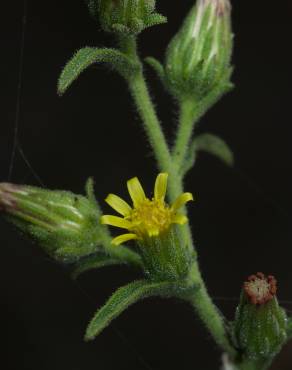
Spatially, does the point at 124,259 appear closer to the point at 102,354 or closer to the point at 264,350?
the point at 264,350

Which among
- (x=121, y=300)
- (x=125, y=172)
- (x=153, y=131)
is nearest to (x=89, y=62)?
(x=153, y=131)

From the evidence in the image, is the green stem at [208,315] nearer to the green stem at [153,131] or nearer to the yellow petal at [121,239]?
the green stem at [153,131]

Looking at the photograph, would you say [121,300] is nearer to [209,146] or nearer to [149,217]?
[149,217]

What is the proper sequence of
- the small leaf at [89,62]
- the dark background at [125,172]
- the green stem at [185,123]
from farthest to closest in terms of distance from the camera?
the dark background at [125,172] < the green stem at [185,123] < the small leaf at [89,62]

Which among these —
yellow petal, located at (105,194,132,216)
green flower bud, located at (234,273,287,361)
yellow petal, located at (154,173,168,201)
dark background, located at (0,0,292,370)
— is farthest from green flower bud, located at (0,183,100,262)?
dark background, located at (0,0,292,370)

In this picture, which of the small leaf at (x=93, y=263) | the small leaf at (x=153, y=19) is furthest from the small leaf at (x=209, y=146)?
the small leaf at (x=153, y=19)

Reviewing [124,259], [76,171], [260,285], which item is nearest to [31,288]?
[76,171]

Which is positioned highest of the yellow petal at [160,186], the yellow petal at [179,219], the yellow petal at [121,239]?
the yellow petal at [160,186]
